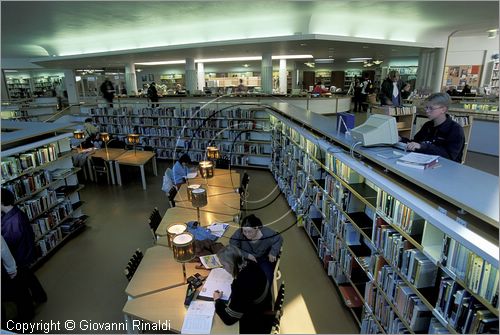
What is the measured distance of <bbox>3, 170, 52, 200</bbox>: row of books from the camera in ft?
12.1

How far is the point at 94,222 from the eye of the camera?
5.36 meters

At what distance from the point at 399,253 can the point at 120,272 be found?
11.6 feet

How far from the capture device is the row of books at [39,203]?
153 inches

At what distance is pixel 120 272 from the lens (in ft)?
12.9

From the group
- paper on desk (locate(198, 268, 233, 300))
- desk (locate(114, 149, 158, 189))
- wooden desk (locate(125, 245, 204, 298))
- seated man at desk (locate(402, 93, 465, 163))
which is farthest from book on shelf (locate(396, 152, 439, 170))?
desk (locate(114, 149, 158, 189))

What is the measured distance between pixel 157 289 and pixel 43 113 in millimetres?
17699

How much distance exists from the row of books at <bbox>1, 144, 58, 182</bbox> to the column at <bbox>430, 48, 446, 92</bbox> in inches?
533

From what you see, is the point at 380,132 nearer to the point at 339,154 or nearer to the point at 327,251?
the point at 339,154

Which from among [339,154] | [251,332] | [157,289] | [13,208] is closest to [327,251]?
[339,154]

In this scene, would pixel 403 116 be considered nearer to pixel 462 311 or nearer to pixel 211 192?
pixel 211 192

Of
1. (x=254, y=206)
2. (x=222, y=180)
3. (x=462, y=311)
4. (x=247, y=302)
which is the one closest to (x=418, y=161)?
(x=462, y=311)

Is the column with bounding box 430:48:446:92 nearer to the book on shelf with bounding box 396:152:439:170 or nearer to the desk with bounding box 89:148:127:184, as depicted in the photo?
the book on shelf with bounding box 396:152:439:170

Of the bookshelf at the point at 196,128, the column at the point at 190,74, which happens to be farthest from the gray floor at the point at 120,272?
the column at the point at 190,74

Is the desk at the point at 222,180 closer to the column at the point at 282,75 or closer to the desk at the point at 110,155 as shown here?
the desk at the point at 110,155
